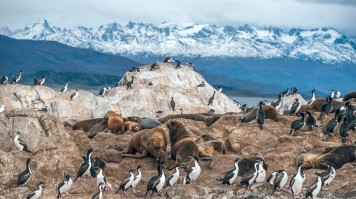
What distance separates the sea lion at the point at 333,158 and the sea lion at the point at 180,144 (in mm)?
3510

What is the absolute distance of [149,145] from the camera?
78.8 ft

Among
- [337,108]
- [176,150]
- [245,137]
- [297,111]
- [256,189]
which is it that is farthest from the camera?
[297,111]

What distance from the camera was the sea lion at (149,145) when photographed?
23.8 meters

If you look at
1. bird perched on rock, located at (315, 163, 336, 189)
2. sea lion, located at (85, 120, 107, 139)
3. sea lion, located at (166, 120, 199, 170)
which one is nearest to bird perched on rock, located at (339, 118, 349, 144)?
sea lion, located at (166, 120, 199, 170)

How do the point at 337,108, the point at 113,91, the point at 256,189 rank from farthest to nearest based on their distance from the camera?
the point at 113,91
the point at 337,108
the point at 256,189

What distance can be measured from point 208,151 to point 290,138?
302 cm

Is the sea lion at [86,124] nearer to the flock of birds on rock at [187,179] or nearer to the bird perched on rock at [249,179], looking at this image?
the flock of birds on rock at [187,179]

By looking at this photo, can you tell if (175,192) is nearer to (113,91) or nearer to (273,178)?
(273,178)

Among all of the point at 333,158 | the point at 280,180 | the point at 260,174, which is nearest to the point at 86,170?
the point at 260,174

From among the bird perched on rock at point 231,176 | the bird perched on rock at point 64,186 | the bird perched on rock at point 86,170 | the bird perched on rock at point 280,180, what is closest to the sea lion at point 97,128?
the bird perched on rock at point 86,170

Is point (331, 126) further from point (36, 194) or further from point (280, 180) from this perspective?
point (36, 194)

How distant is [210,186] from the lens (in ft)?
63.6

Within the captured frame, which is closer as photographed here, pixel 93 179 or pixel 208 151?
pixel 93 179

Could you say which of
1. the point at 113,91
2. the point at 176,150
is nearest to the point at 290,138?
the point at 176,150
